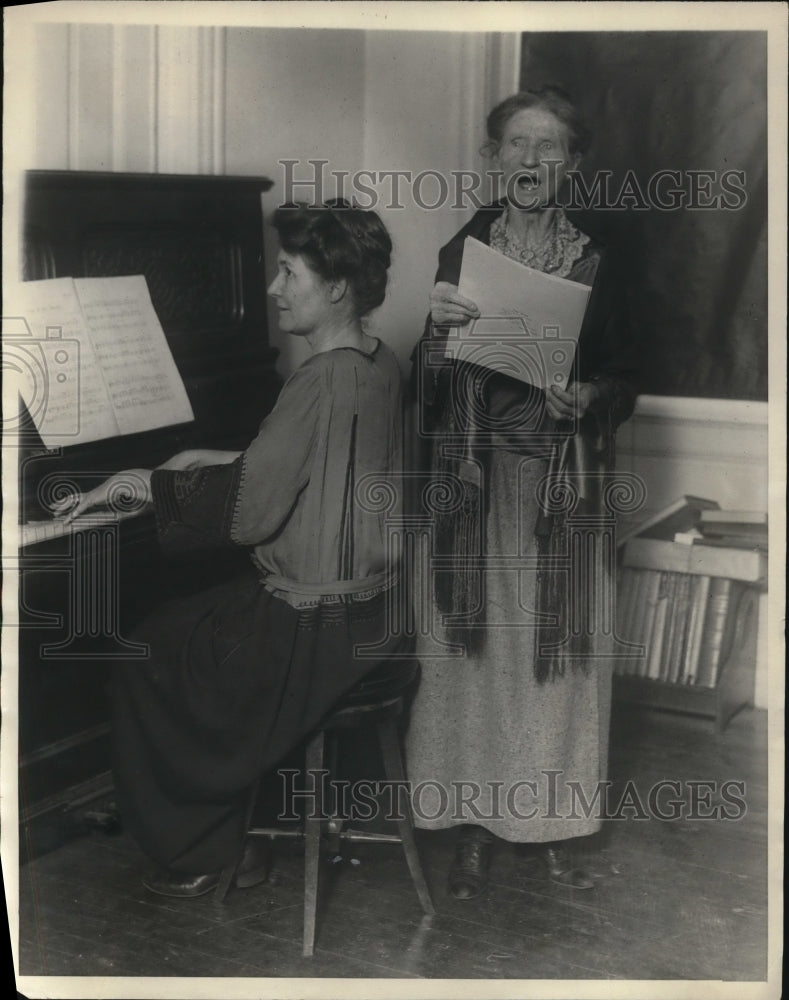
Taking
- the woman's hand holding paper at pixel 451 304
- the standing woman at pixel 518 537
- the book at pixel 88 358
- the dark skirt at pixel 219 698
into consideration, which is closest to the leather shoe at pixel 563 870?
the standing woman at pixel 518 537

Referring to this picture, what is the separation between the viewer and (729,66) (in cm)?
325

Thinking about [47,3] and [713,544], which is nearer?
[47,3]

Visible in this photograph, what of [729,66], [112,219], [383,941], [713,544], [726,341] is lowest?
[383,941]

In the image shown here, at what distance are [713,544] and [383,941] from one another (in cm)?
125

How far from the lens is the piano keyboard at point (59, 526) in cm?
319

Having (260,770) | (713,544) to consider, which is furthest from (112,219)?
(713,544)

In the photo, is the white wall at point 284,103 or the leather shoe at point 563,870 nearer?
the white wall at point 284,103

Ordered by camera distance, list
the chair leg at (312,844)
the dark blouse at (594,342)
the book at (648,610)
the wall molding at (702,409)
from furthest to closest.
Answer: the book at (648,610)
the wall molding at (702,409)
the dark blouse at (594,342)
the chair leg at (312,844)

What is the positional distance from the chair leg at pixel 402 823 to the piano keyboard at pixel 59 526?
2.64 ft

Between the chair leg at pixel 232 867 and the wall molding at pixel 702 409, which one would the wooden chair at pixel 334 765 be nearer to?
the chair leg at pixel 232 867

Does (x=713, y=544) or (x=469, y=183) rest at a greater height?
(x=469, y=183)

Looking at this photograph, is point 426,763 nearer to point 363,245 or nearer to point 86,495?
point 86,495

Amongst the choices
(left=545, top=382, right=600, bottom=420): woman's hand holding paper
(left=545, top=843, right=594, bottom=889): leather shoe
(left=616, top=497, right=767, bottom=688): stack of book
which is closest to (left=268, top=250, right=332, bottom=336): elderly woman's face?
(left=545, top=382, right=600, bottom=420): woman's hand holding paper

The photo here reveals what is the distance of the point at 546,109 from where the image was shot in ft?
10.6
